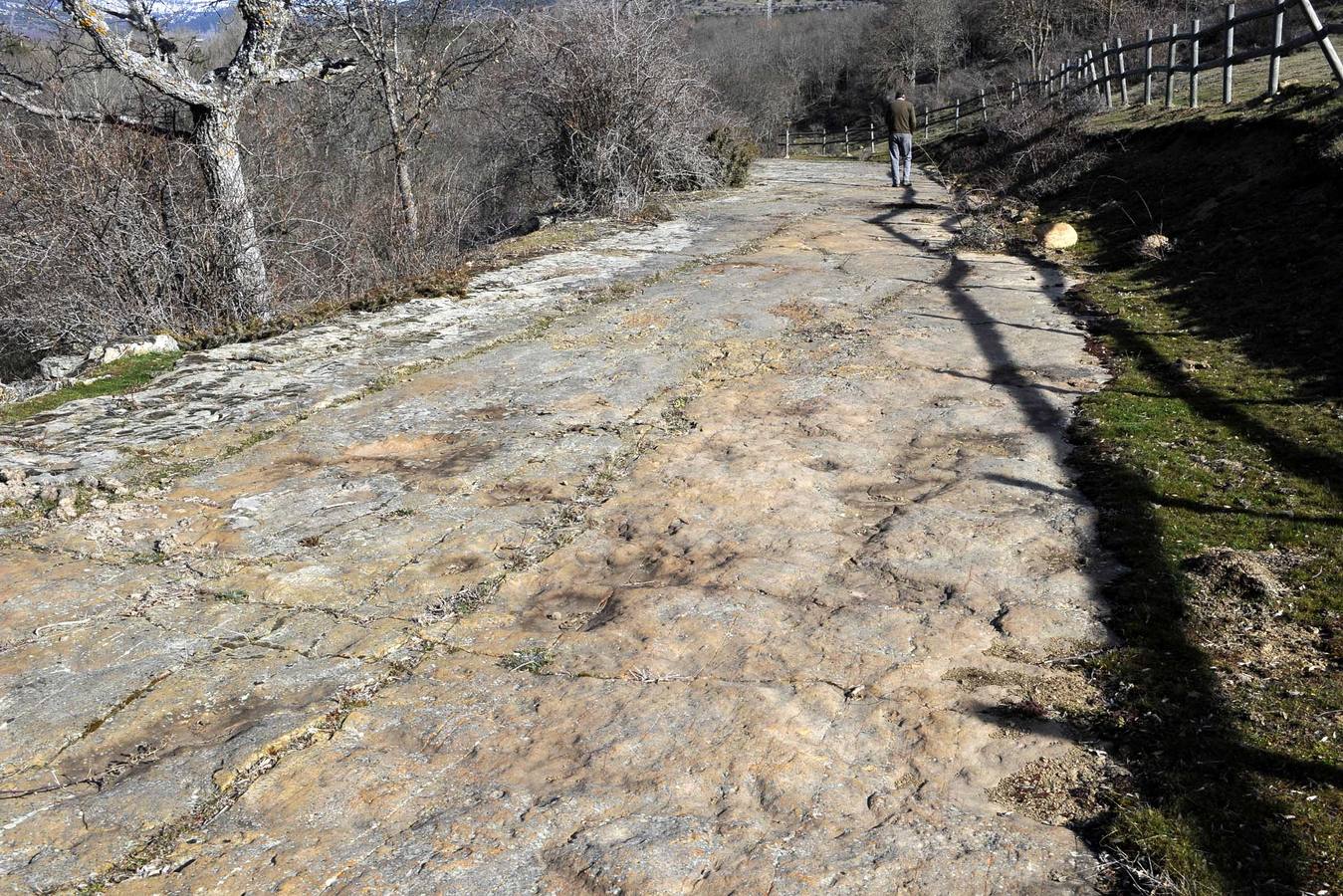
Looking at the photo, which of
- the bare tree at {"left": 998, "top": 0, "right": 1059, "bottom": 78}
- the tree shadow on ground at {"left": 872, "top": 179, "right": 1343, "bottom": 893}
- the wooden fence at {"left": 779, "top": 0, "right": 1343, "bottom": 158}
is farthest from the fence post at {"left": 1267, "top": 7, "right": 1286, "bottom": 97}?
the bare tree at {"left": 998, "top": 0, "right": 1059, "bottom": 78}

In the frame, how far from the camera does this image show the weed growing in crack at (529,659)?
3.18m

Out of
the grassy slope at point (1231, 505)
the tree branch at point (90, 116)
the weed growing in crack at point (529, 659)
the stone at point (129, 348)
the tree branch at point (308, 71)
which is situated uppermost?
the tree branch at point (308, 71)

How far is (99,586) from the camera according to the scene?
3570mm

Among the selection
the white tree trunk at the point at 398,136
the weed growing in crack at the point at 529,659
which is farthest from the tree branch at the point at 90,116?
the weed growing in crack at the point at 529,659

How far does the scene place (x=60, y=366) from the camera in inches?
272

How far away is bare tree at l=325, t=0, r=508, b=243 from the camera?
13.5 metres

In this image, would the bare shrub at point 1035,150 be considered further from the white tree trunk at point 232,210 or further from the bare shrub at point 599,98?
the white tree trunk at point 232,210

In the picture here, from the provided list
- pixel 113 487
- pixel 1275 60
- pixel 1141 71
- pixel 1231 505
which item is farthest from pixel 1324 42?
pixel 113 487

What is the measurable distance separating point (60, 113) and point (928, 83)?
140 feet

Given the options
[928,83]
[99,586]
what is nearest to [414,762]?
[99,586]

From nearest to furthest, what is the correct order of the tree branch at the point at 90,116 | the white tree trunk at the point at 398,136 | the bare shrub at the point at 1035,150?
the tree branch at the point at 90,116 < the white tree trunk at the point at 398,136 < the bare shrub at the point at 1035,150

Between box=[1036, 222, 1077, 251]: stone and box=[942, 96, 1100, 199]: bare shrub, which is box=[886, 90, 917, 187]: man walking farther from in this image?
box=[1036, 222, 1077, 251]: stone

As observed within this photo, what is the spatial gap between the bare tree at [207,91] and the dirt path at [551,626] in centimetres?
247

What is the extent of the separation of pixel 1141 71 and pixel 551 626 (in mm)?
17723
